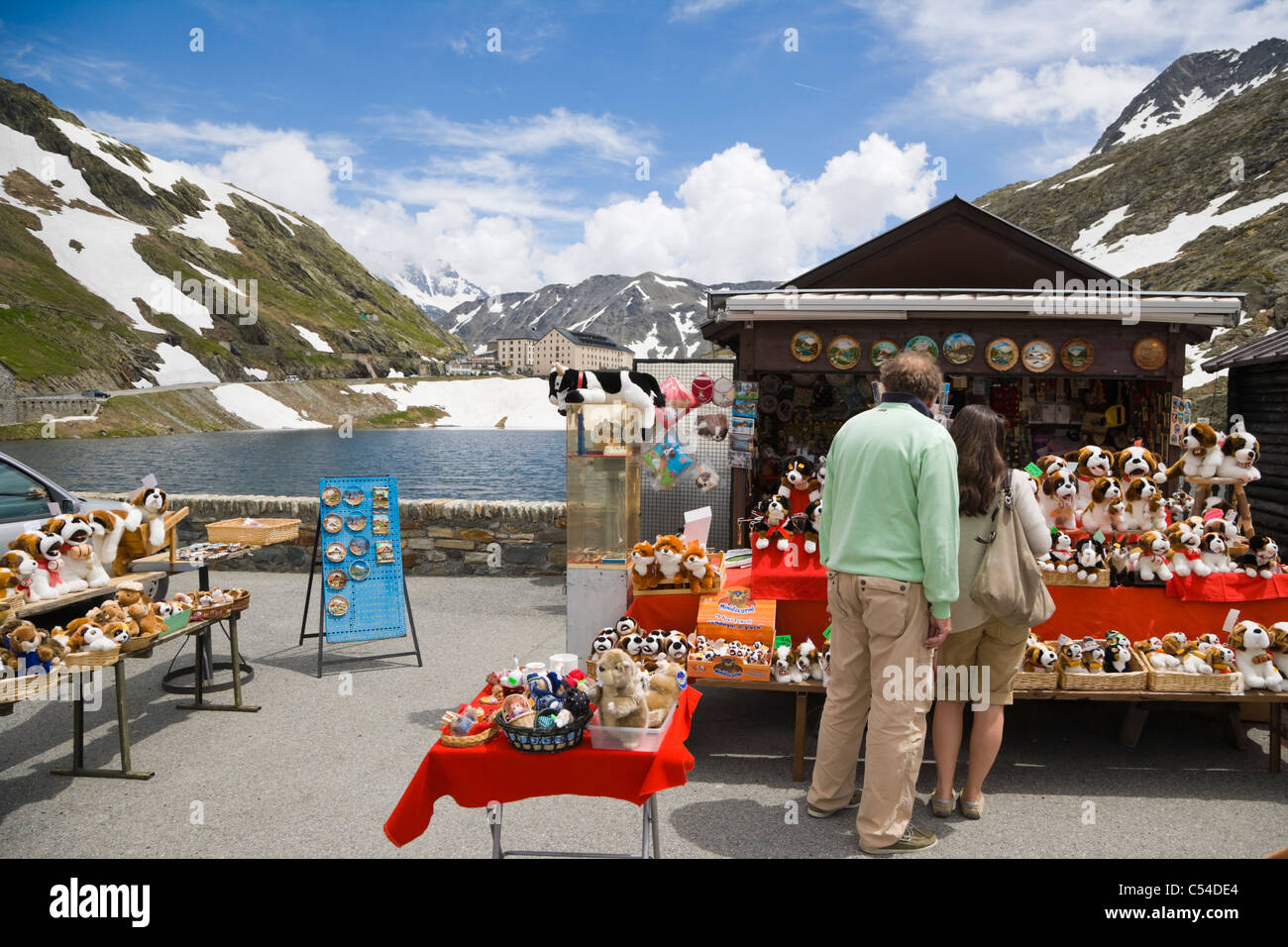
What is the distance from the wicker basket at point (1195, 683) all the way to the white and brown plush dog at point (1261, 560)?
31.7 inches

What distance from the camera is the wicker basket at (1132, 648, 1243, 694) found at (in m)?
4.42

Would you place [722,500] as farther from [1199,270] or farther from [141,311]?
[141,311]

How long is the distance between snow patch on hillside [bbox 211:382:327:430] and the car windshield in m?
71.9

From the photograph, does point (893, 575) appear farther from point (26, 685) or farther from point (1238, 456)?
point (26, 685)

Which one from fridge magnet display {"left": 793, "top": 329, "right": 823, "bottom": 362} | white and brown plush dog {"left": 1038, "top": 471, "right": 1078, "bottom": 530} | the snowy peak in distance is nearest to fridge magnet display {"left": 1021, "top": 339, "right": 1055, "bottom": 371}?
fridge magnet display {"left": 793, "top": 329, "right": 823, "bottom": 362}

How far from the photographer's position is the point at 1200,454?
5.61 m

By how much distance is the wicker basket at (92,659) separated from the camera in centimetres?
425

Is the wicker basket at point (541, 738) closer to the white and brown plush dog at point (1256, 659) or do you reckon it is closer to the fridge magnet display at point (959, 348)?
the white and brown plush dog at point (1256, 659)

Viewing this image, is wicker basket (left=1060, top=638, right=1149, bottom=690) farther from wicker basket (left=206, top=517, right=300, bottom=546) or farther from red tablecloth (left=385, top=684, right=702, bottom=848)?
wicker basket (left=206, top=517, right=300, bottom=546)

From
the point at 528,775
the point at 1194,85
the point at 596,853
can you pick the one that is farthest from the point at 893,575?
the point at 1194,85

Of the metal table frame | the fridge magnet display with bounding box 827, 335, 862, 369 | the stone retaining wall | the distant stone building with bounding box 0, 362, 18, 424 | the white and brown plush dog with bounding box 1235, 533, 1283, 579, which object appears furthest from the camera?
the distant stone building with bounding box 0, 362, 18, 424

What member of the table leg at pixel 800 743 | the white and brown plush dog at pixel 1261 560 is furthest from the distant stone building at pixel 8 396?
the white and brown plush dog at pixel 1261 560

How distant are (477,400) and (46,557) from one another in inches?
3929
